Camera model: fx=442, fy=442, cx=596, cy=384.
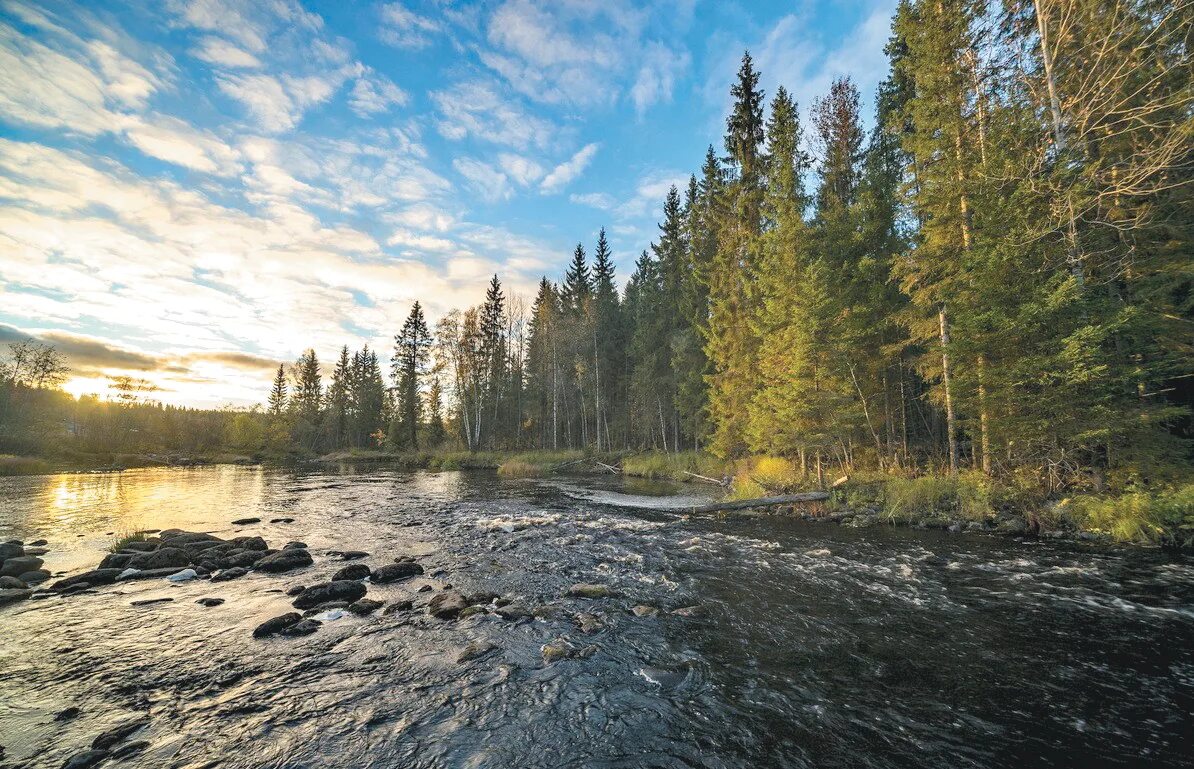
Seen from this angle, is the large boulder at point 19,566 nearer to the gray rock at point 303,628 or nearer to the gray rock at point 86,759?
the gray rock at point 303,628

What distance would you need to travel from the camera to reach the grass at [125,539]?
10805mm

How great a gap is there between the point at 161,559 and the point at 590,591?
9614 millimetres

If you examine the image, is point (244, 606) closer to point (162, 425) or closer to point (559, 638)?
point (559, 638)

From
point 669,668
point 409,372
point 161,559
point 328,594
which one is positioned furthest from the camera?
point 409,372

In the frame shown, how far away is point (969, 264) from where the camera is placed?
43.1 ft

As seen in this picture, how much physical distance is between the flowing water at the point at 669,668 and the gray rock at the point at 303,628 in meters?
0.17

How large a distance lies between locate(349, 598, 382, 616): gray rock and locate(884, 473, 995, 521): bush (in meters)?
14.1

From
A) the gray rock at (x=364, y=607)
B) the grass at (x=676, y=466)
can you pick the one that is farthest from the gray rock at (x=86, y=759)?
the grass at (x=676, y=466)

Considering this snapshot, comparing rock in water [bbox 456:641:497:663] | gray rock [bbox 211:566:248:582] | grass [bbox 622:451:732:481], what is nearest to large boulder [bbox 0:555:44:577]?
gray rock [bbox 211:566:248:582]

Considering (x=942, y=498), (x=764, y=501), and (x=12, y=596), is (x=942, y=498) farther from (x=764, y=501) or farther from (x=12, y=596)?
(x=12, y=596)

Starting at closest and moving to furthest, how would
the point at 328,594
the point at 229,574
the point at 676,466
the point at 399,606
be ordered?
the point at 399,606, the point at 328,594, the point at 229,574, the point at 676,466

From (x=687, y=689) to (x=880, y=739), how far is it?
1.86m

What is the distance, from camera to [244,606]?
755cm

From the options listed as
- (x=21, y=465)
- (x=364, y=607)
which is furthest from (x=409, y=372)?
(x=364, y=607)
